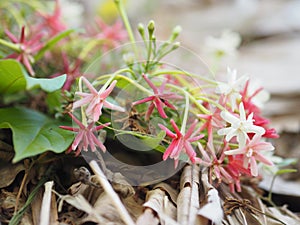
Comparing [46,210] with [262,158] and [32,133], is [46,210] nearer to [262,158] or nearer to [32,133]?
[32,133]

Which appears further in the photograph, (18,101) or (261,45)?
(261,45)

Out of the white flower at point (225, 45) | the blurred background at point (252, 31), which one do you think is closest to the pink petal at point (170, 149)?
the white flower at point (225, 45)

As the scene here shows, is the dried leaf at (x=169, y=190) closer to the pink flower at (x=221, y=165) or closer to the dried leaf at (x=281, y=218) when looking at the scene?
the pink flower at (x=221, y=165)

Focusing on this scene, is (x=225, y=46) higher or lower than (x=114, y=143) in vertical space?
higher

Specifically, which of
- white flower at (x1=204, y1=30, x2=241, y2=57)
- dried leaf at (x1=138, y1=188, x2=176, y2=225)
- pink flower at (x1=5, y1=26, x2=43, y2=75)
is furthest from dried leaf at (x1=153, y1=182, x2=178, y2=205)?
white flower at (x1=204, y1=30, x2=241, y2=57)

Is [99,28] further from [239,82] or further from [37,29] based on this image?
[239,82]

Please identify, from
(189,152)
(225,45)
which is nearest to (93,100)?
(189,152)

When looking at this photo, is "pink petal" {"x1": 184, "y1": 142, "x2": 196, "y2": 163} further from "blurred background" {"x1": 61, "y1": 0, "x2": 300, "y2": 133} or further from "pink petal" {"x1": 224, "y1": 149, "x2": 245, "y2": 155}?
"blurred background" {"x1": 61, "y1": 0, "x2": 300, "y2": 133}

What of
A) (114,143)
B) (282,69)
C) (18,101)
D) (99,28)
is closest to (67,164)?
(114,143)
